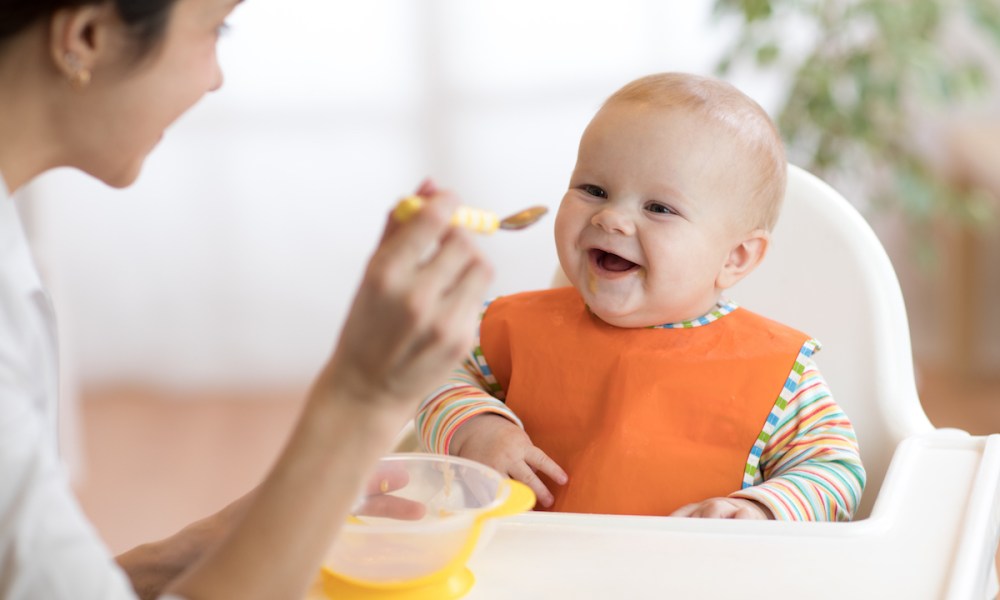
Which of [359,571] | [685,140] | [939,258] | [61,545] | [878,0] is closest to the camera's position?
[61,545]

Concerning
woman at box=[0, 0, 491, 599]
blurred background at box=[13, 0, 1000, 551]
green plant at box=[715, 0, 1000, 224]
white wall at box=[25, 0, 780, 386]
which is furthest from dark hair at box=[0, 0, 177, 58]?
white wall at box=[25, 0, 780, 386]

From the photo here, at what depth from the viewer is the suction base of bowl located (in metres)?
0.95

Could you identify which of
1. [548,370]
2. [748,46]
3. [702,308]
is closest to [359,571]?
[548,370]

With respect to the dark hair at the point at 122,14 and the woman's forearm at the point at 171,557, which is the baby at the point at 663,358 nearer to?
the woman's forearm at the point at 171,557

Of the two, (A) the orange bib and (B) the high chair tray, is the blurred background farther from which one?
(B) the high chair tray

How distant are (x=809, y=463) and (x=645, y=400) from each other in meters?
0.17

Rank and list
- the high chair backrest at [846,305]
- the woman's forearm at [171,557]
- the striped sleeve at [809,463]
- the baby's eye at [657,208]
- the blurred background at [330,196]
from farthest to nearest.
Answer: the blurred background at [330,196]
the high chair backrest at [846,305]
the baby's eye at [657,208]
the striped sleeve at [809,463]
the woman's forearm at [171,557]

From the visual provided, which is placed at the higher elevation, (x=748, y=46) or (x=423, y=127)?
(x=748, y=46)

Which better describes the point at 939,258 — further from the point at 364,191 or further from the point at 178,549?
the point at 178,549

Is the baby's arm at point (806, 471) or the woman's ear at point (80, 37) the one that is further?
the baby's arm at point (806, 471)

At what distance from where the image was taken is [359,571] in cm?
97

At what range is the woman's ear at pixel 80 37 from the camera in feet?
2.74

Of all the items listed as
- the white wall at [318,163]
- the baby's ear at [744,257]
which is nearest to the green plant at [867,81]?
the white wall at [318,163]

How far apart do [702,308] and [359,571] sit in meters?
0.52
